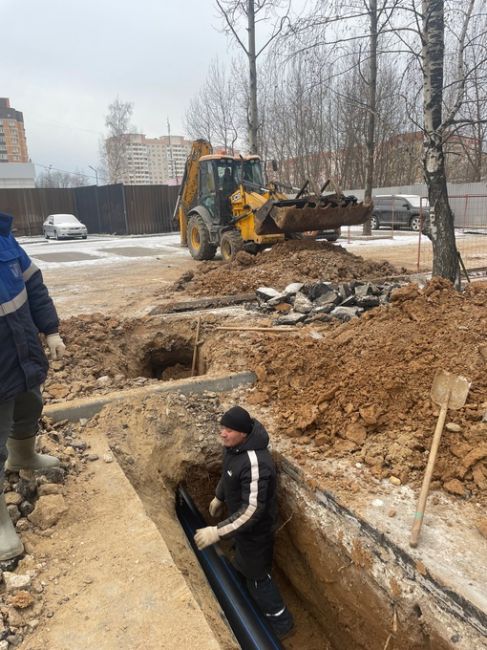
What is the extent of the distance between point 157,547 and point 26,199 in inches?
1082

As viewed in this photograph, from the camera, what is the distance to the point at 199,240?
13.2 m

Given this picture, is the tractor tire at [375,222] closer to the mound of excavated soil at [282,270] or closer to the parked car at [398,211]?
the parked car at [398,211]

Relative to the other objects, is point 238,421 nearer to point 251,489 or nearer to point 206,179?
point 251,489

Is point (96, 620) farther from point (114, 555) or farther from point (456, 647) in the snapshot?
point (456, 647)

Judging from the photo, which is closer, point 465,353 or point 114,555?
point 114,555

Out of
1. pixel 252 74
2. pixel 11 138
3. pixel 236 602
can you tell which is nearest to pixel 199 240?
pixel 252 74

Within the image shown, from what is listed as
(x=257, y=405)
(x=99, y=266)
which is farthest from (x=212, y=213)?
(x=257, y=405)

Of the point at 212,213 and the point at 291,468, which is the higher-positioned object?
the point at 212,213

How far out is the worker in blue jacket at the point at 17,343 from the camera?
97.3 inches

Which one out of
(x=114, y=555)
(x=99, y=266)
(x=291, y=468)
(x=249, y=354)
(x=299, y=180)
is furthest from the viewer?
(x=299, y=180)

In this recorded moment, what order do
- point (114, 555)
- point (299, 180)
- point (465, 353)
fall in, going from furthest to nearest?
point (299, 180)
point (465, 353)
point (114, 555)

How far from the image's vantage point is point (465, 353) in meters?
4.19

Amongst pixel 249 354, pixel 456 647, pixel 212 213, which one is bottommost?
pixel 456 647

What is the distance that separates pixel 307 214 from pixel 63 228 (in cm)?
1673
